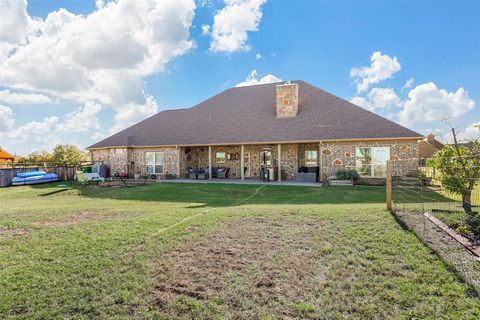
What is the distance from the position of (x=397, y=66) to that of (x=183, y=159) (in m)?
15.8

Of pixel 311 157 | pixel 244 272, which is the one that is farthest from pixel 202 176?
pixel 244 272

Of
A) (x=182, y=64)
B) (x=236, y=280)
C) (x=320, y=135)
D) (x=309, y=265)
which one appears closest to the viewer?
(x=236, y=280)

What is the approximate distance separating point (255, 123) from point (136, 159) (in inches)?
388

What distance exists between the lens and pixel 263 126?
19.0 meters

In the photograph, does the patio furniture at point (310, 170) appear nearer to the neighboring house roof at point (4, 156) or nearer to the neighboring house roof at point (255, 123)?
the neighboring house roof at point (255, 123)

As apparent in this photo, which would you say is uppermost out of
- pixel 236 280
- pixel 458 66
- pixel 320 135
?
pixel 458 66

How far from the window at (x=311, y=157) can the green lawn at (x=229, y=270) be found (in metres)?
11.6

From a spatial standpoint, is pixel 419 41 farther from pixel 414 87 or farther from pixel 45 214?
pixel 45 214

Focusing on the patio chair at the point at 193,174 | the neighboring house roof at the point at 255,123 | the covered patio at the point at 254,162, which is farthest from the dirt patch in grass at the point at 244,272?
the patio chair at the point at 193,174

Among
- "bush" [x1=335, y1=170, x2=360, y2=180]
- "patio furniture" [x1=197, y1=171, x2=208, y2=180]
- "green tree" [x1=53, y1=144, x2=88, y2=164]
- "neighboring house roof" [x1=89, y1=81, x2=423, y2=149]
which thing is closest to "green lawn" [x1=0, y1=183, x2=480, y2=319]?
"bush" [x1=335, y1=170, x2=360, y2=180]

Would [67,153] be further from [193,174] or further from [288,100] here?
[288,100]

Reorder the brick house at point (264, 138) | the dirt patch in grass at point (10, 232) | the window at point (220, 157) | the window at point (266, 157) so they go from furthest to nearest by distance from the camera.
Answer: the window at point (220, 157)
the window at point (266, 157)
the brick house at point (264, 138)
the dirt patch in grass at point (10, 232)

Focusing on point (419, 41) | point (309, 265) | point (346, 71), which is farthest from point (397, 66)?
point (309, 265)

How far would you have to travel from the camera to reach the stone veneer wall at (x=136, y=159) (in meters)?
20.4
